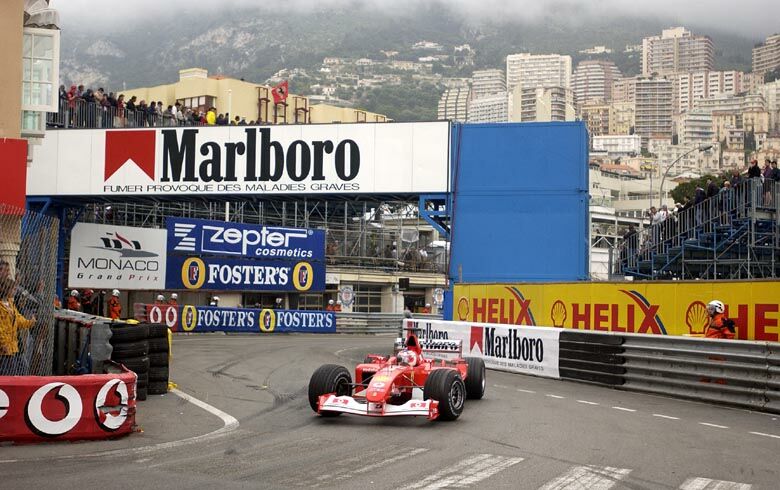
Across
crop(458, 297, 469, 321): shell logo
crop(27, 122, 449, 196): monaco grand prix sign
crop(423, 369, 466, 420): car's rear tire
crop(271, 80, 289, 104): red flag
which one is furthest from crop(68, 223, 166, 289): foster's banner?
crop(271, 80, 289, 104): red flag

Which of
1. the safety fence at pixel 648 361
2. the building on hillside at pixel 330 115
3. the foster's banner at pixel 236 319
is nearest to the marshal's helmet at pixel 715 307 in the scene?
the safety fence at pixel 648 361

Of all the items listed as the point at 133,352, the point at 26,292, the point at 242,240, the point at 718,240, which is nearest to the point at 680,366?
the point at 133,352

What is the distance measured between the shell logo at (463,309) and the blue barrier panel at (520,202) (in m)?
0.95

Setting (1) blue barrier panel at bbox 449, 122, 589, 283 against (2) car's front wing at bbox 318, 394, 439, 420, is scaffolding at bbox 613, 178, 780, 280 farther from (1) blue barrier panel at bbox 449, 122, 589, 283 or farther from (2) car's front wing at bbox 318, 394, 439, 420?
(2) car's front wing at bbox 318, 394, 439, 420

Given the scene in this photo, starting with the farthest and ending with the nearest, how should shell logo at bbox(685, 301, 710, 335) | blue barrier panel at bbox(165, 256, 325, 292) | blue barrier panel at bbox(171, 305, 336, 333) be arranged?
blue barrier panel at bbox(165, 256, 325, 292) → blue barrier panel at bbox(171, 305, 336, 333) → shell logo at bbox(685, 301, 710, 335)

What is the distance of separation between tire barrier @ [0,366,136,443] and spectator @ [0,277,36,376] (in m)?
1.07

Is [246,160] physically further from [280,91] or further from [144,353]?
[280,91]

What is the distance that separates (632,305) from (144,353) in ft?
33.0

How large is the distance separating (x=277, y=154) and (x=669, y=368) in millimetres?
16976

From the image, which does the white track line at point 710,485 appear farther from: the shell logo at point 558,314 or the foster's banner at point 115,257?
the foster's banner at point 115,257

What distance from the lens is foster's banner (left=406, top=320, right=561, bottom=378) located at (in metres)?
20.3

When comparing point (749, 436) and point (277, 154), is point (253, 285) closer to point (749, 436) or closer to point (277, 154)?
point (277, 154)

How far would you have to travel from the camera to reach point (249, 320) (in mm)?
39594

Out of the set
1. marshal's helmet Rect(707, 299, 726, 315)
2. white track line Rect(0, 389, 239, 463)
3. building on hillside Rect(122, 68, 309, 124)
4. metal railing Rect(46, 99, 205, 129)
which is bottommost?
white track line Rect(0, 389, 239, 463)
